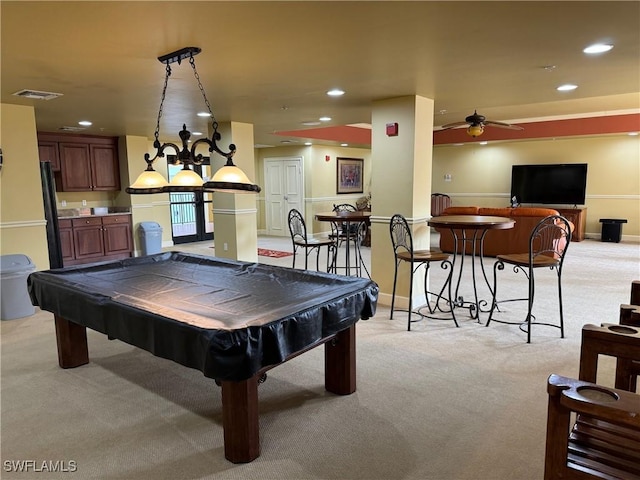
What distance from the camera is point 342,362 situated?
268cm

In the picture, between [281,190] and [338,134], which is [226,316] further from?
[281,190]

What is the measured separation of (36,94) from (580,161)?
32.7ft

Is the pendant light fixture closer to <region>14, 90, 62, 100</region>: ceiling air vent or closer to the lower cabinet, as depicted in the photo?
<region>14, 90, 62, 100</region>: ceiling air vent

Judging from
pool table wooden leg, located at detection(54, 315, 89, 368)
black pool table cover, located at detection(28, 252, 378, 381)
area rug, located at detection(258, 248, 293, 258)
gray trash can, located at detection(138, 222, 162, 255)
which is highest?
black pool table cover, located at detection(28, 252, 378, 381)

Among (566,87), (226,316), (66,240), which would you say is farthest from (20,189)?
(566,87)

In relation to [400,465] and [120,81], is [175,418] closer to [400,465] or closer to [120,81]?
[400,465]

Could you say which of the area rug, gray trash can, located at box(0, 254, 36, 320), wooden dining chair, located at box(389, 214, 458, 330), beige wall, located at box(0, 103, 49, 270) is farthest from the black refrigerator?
wooden dining chair, located at box(389, 214, 458, 330)

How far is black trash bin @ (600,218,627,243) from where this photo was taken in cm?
866

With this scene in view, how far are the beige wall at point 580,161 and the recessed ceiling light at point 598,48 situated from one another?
7.35 m

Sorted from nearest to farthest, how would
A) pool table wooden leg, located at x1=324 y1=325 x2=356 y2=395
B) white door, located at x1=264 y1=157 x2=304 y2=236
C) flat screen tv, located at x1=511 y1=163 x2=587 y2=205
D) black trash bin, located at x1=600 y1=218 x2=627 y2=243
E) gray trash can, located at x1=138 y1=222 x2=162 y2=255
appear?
pool table wooden leg, located at x1=324 y1=325 x2=356 y2=395 < gray trash can, located at x1=138 y1=222 x2=162 y2=255 < black trash bin, located at x1=600 y1=218 x2=627 y2=243 < flat screen tv, located at x1=511 y1=163 x2=587 y2=205 < white door, located at x1=264 y1=157 x2=304 y2=236

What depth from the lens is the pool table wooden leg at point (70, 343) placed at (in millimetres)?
3068

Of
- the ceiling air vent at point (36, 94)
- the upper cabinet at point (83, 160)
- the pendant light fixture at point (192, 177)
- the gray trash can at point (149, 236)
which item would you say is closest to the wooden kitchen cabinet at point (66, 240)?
the upper cabinet at point (83, 160)

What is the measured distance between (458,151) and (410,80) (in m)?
7.82

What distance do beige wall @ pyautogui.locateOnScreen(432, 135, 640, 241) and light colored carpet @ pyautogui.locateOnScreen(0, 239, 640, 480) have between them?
6.82m
